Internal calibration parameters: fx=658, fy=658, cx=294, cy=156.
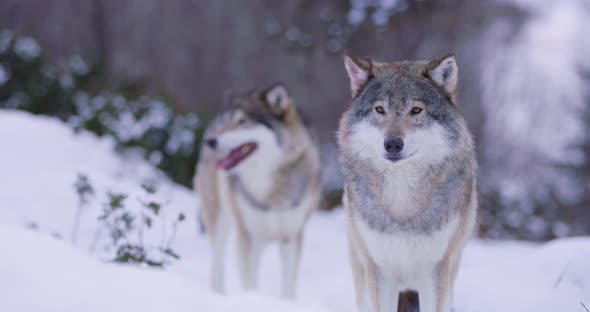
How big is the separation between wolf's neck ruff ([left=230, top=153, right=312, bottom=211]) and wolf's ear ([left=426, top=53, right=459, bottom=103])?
223cm

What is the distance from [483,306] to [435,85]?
1.21m

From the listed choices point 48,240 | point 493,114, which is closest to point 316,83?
point 493,114

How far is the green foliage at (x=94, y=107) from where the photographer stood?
8.82 metres

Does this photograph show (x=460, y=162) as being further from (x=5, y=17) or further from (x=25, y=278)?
(x=5, y=17)

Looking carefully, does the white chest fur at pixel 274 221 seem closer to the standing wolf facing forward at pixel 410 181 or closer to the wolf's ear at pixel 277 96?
the wolf's ear at pixel 277 96

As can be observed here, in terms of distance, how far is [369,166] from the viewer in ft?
9.93

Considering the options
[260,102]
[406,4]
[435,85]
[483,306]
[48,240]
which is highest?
[406,4]

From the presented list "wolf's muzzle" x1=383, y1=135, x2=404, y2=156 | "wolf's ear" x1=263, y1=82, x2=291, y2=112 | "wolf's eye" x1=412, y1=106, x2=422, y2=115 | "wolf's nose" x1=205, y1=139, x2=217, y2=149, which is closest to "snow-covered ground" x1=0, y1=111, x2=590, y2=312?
"wolf's nose" x1=205, y1=139, x2=217, y2=149

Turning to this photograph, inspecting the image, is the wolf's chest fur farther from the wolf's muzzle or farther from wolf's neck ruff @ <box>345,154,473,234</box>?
the wolf's muzzle

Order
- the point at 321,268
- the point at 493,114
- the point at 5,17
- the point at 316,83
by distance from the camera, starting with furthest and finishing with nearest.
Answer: the point at 5,17 < the point at 316,83 < the point at 493,114 < the point at 321,268

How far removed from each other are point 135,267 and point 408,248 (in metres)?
1.20

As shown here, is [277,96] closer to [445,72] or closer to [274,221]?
[274,221]

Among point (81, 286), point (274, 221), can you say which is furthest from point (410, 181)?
point (274, 221)

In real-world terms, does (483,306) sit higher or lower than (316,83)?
lower
